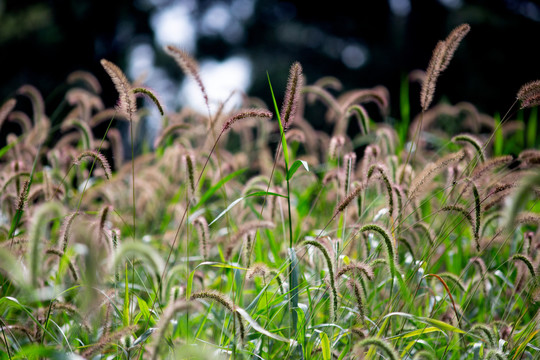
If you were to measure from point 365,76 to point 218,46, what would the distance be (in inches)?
277

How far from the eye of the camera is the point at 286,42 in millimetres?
18703

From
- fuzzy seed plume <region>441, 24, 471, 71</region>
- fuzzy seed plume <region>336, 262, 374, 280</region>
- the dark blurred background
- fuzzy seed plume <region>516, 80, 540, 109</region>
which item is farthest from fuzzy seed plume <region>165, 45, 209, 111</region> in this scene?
the dark blurred background

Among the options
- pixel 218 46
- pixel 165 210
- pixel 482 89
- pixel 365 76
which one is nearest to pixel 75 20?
pixel 218 46

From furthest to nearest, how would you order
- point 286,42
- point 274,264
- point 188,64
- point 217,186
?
point 286,42 → point 274,264 → point 217,186 → point 188,64

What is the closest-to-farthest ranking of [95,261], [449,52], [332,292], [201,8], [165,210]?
[95,261], [332,292], [449,52], [165,210], [201,8]

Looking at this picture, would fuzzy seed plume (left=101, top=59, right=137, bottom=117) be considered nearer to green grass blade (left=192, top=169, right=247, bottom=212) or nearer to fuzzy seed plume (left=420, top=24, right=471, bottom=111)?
green grass blade (left=192, top=169, right=247, bottom=212)

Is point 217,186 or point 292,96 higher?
point 292,96

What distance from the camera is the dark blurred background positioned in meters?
15.1

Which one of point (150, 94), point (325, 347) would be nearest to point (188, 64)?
point (150, 94)

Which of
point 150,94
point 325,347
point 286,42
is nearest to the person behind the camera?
point 325,347

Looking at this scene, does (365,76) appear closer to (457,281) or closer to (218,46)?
(218,46)

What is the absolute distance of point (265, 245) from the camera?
3.67 meters

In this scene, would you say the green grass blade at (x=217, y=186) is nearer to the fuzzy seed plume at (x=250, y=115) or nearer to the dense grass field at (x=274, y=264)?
the dense grass field at (x=274, y=264)

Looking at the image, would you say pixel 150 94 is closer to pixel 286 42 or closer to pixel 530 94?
pixel 530 94
